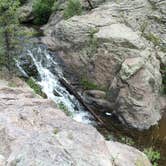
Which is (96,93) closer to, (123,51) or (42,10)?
(123,51)

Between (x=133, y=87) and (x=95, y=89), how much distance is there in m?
2.60

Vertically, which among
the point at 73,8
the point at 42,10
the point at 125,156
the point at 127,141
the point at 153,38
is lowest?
the point at 42,10

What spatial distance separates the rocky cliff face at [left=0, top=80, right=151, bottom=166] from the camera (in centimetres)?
909

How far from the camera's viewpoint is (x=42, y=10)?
36250 millimetres

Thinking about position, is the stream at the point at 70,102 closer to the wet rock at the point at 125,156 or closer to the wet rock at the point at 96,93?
the wet rock at the point at 96,93

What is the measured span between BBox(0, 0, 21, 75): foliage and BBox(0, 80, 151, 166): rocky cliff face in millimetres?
6959

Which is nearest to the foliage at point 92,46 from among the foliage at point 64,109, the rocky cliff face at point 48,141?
the foliage at point 64,109

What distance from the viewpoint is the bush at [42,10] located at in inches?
1420

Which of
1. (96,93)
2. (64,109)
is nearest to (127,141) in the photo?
(64,109)

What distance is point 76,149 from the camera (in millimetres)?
9891

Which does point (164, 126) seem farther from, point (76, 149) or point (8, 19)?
point (76, 149)

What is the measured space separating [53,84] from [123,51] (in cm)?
438

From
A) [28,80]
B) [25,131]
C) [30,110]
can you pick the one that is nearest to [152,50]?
[28,80]

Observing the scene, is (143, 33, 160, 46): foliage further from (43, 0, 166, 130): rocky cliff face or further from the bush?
the bush
